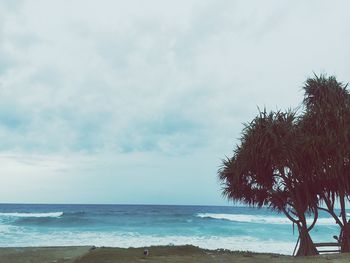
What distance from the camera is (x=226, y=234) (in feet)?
124

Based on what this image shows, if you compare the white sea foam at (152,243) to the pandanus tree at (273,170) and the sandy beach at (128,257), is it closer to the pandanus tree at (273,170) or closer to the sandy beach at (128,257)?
the pandanus tree at (273,170)

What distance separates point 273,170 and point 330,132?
7.63 feet

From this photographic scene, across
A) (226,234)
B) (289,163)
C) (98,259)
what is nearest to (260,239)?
(226,234)

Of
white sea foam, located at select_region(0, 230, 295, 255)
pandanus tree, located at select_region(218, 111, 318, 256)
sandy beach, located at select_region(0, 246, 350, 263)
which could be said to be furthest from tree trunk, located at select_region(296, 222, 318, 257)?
white sea foam, located at select_region(0, 230, 295, 255)

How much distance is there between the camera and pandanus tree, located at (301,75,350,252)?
1229 cm

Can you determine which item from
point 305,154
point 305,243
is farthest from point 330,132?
point 305,243

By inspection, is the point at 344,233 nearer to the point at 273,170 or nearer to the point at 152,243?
the point at 273,170

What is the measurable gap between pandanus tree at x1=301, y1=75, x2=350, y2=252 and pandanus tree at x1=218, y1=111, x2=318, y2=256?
1.37ft

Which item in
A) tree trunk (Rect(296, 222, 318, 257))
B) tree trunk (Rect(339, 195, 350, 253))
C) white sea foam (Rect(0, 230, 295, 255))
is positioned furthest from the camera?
white sea foam (Rect(0, 230, 295, 255))

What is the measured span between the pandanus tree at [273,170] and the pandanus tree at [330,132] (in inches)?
16.4

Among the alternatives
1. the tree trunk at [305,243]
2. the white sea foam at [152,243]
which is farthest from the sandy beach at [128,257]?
the white sea foam at [152,243]

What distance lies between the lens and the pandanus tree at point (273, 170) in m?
12.8

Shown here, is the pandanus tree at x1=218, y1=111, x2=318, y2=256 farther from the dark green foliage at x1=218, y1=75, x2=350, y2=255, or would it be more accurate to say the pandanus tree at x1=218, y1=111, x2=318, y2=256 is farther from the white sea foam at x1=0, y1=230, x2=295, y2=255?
the white sea foam at x1=0, y1=230, x2=295, y2=255

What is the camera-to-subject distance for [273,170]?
13867 millimetres
